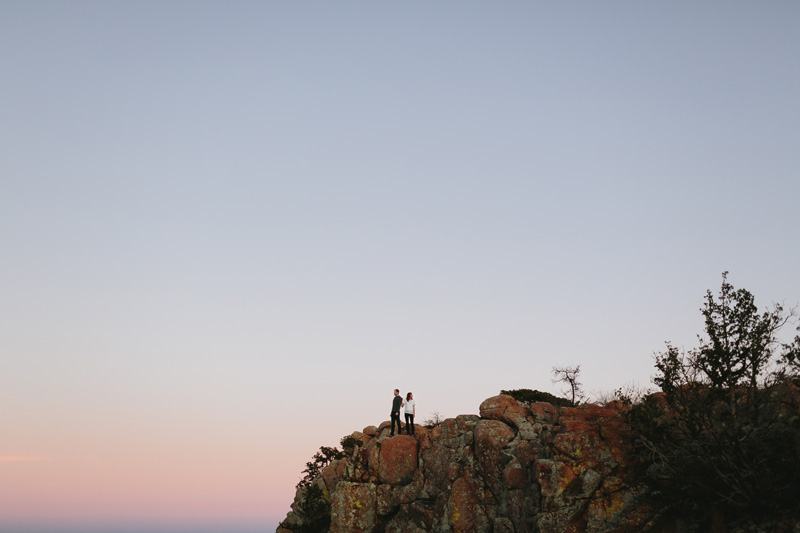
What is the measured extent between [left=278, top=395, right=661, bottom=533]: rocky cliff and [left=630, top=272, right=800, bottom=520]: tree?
210 cm

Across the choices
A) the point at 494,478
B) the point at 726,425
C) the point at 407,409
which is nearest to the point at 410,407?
the point at 407,409

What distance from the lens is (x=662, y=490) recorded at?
95.5ft

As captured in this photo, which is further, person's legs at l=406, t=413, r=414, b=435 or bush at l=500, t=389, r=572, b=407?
bush at l=500, t=389, r=572, b=407

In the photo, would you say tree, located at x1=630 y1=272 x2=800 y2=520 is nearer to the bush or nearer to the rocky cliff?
the rocky cliff

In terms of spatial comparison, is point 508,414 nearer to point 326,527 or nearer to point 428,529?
point 428,529

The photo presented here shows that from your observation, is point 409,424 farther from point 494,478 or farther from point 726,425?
point 726,425

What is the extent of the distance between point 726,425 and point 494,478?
13759 millimetres

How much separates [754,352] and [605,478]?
9396mm

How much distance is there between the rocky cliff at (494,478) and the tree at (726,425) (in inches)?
82.8

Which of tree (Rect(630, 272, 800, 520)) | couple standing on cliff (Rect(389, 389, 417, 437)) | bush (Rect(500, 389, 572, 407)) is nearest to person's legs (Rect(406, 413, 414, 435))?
couple standing on cliff (Rect(389, 389, 417, 437))

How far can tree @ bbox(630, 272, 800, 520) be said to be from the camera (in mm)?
26031

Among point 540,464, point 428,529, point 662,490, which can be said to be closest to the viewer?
point 662,490

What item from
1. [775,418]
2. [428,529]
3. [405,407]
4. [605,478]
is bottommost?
[428,529]

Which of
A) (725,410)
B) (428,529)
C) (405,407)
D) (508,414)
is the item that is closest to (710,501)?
(725,410)
